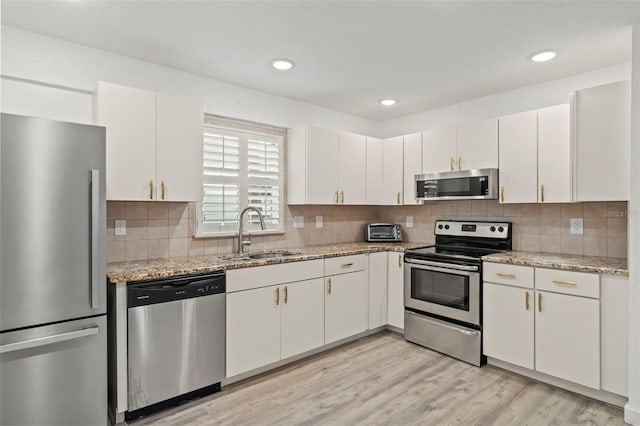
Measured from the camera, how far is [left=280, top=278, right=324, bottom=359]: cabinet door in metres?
2.91

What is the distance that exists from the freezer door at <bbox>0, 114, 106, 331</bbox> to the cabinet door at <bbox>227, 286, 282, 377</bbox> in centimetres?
88

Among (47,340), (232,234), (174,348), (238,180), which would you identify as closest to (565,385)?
(174,348)

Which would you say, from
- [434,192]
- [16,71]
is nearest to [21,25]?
[16,71]

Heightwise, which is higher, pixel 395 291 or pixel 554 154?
pixel 554 154

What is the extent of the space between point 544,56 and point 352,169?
1957mm

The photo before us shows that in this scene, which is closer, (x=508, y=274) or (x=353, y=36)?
(x=353, y=36)

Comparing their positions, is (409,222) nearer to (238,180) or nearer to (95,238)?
(238,180)

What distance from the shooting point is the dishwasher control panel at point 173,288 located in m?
2.17

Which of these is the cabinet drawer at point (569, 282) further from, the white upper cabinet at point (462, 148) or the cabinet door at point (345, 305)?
the cabinet door at point (345, 305)

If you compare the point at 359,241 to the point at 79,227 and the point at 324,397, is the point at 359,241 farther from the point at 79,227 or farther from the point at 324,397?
the point at 79,227

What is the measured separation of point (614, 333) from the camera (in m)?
2.33

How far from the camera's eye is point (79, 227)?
1960mm

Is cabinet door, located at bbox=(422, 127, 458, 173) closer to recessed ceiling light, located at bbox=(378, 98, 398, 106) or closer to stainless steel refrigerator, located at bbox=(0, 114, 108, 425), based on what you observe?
recessed ceiling light, located at bbox=(378, 98, 398, 106)

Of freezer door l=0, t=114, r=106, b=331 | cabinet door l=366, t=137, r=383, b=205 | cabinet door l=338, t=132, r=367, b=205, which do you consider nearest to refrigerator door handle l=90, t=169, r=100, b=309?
freezer door l=0, t=114, r=106, b=331
